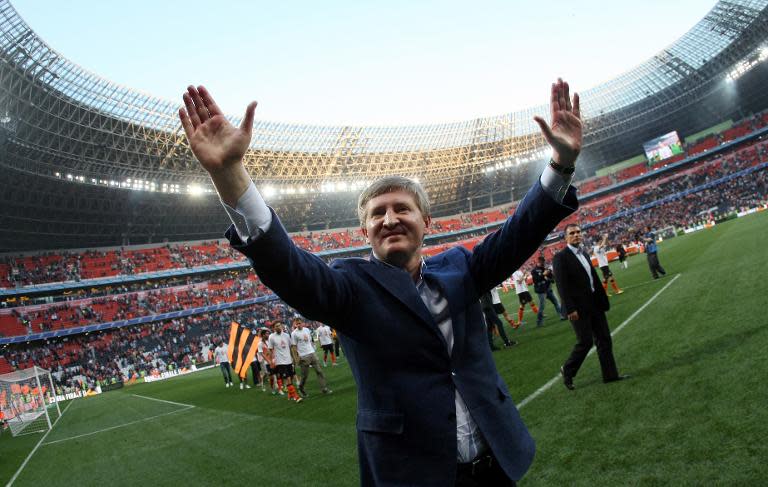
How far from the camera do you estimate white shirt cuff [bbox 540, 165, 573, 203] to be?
6.54 feet

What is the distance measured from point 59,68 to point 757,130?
216 feet

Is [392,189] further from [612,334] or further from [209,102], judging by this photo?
[612,334]

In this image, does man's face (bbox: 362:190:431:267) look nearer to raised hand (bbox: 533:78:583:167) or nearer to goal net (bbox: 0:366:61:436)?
raised hand (bbox: 533:78:583:167)

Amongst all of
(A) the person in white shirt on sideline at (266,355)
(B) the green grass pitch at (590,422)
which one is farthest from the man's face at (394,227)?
(A) the person in white shirt on sideline at (266,355)

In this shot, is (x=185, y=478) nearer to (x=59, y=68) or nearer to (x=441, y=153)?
(x=59, y=68)

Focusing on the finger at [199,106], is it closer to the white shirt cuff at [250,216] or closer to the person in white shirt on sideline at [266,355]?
the white shirt cuff at [250,216]

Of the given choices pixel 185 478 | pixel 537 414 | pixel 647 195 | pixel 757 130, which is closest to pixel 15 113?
pixel 185 478

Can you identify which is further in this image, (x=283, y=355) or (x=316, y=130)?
(x=316, y=130)

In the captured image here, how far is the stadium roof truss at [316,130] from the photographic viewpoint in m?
30.3

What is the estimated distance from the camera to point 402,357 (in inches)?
69.7

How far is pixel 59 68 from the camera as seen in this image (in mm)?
30828

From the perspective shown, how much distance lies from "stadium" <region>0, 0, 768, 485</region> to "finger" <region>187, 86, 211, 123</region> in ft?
1.98

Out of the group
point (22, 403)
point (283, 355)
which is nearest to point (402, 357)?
point (283, 355)

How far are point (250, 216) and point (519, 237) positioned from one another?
1.14 metres
